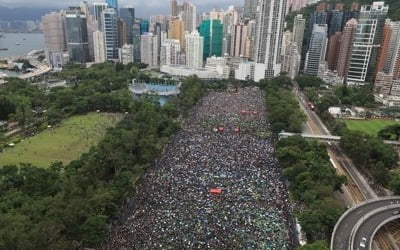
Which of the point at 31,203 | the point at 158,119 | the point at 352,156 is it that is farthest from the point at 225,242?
the point at 158,119

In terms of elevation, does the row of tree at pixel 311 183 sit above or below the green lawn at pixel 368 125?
above

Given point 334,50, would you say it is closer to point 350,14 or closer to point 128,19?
point 350,14

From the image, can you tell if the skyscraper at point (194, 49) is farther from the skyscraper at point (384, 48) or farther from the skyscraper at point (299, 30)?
the skyscraper at point (384, 48)

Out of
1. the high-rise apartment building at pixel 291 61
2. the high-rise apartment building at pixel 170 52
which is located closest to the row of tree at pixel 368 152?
the high-rise apartment building at pixel 291 61

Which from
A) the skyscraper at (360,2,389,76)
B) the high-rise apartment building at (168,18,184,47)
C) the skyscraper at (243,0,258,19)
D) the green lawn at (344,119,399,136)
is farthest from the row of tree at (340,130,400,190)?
the skyscraper at (243,0,258,19)

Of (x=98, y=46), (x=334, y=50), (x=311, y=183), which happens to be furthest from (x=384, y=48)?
(x=98, y=46)
